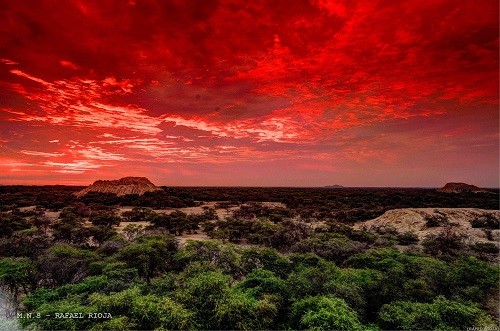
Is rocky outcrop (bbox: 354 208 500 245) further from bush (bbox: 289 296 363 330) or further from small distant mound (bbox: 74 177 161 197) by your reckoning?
small distant mound (bbox: 74 177 161 197)

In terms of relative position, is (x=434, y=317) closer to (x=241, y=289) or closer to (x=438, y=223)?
(x=241, y=289)

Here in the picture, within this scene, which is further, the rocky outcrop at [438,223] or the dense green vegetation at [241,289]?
the rocky outcrop at [438,223]

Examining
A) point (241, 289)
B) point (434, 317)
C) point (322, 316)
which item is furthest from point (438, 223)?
point (322, 316)

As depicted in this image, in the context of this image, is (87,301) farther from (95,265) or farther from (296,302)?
(296,302)

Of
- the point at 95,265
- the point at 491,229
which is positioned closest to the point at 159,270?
the point at 95,265

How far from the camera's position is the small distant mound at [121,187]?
237 ft

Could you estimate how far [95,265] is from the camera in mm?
14266

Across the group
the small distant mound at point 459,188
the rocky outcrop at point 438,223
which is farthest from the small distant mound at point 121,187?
the small distant mound at point 459,188

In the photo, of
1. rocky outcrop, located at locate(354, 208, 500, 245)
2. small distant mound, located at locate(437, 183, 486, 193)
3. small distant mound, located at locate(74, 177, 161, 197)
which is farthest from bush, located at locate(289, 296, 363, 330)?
small distant mound, located at locate(437, 183, 486, 193)

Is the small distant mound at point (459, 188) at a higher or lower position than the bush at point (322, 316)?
higher

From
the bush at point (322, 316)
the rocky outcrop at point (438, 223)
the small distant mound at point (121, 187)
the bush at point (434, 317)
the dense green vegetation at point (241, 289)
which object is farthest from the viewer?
the small distant mound at point (121, 187)

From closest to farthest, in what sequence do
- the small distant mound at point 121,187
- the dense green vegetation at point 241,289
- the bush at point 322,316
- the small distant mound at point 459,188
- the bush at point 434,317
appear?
the bush at point 322,316, the dense green vegetation at point 241,289, the bush at point 434,317, the small distant mound at point 121,187, the small distant mound at point 459,188

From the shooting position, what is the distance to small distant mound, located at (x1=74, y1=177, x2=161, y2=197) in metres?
72.4

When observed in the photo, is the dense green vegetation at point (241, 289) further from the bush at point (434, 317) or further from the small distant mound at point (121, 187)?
the small distant mound at point (121, 187)
